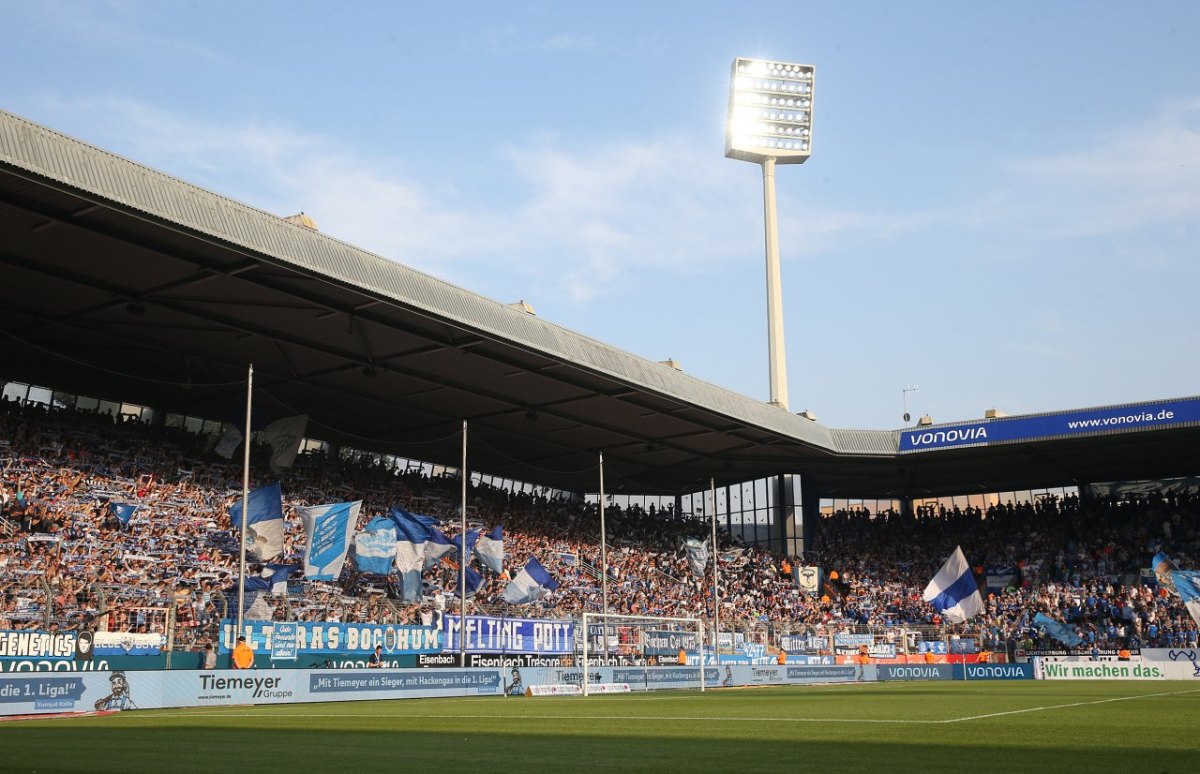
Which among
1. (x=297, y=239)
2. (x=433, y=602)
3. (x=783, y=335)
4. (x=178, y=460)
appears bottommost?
(x=433, y=602)

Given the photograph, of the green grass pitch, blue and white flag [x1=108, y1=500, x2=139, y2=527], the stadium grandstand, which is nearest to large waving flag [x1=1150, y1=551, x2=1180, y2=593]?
the stadium grandstand

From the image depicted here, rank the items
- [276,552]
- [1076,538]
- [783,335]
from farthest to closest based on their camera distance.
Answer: [783,335]
[1076,538]
[276,552]

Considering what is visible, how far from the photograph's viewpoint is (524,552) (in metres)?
50.9

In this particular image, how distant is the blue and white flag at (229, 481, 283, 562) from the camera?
3753cm

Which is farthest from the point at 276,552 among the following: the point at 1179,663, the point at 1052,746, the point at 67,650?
the point at 1179,663

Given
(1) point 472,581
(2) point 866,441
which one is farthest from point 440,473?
(2) point 866,441

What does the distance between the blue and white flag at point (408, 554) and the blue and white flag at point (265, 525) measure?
488 cm

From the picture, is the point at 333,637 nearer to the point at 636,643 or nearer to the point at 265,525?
the point at 265,525

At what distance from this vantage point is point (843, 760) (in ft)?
36.1

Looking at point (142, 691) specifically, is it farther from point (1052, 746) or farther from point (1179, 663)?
point (1179, 663)

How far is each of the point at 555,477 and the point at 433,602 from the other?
19.8 meters

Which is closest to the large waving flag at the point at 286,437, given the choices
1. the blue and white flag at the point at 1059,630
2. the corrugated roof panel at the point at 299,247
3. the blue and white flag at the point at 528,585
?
the blue and white flag at the point at 528,585

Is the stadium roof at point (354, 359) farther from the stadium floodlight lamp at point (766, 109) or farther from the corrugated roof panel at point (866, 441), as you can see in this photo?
the stadium floodlight lamp at point (766, 109)

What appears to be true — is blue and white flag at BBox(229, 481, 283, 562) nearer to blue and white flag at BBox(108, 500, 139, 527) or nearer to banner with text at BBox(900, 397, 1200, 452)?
blue and white flag at BBox(108, 500, 139, 527)
